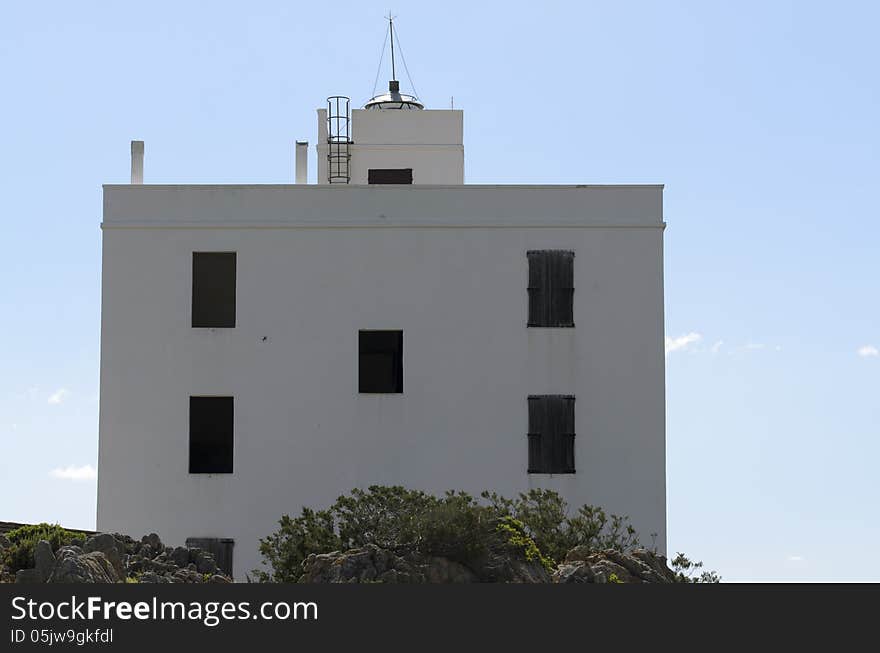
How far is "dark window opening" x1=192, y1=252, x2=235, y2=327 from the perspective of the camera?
81.8 feet

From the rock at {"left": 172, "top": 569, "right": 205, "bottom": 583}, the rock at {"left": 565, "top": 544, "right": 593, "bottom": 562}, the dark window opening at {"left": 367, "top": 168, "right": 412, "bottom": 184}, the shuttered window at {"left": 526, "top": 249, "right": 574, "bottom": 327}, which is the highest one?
the dark window opening at {"left": 367, "top": 168, "right": 412, "bottom": 184}

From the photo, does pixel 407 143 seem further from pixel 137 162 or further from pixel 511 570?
pixel 511 570

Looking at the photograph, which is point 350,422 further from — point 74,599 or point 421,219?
point 74,599

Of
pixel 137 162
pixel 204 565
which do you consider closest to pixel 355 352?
pixel 137 162

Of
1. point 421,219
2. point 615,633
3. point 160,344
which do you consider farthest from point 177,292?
point 615,633

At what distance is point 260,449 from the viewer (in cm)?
2441

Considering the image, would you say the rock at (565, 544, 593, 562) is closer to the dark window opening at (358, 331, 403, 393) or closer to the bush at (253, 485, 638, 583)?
the bush at (253, 485, 638, 583)

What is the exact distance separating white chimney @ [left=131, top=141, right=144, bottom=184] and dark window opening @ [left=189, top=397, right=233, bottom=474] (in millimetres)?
4842

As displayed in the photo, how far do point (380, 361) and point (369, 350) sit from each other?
0.92 feet

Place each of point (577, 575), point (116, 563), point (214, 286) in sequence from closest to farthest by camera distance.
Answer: point (116, 563), point (577, 575), point (214, 286)

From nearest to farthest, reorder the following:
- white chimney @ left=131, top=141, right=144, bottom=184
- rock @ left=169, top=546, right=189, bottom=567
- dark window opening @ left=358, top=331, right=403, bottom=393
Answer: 1. rock @ left=169, top=546, right=189, bottom=567
2. dark window opening @ left=358, top=331, right=403, bottom=393
3. white chimney @ left=131, top=141, right=144, bottom=184

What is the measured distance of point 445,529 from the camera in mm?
16906

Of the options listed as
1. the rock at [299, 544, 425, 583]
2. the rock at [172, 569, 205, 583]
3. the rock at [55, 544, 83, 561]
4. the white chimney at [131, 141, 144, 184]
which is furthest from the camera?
the white chimney at [131, 141, 144, 184]

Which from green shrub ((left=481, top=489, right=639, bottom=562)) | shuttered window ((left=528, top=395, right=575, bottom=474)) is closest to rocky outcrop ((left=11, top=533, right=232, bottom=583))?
green shrub ((left=481, top=489, right=639, bottom=562))
